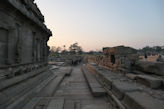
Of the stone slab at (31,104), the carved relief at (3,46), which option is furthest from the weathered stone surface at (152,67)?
the carved relief at (3,46)

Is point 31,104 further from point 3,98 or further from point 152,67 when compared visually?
point 152,67

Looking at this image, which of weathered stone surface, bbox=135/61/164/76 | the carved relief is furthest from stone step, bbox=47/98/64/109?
weathered stone surface, bbox=135/61/164/76

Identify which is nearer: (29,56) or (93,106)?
(93,106)

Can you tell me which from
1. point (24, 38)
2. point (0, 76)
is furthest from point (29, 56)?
point (0, 76)

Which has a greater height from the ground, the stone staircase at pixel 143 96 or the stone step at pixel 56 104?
the stone staircase at pixel 143 96

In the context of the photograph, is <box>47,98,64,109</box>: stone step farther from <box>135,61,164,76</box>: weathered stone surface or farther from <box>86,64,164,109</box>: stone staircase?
<box>135,61,164,76</box>: weathered stone surface

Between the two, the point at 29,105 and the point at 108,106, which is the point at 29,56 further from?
the point at 108,106

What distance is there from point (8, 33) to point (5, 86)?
1.64m

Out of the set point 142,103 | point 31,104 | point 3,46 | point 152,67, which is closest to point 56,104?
point 31,104

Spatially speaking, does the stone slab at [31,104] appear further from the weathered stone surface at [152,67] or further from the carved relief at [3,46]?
the weathered stone surface at [152,67]

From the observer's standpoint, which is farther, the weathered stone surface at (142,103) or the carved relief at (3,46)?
the carved relief at (3,46)

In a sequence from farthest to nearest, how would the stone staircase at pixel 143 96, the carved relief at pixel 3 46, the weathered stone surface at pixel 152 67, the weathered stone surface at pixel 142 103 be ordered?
the weathered stone surface at pixel 152 67, the carved relief at pixel 3 46, the stone staircase at pixel 143 96, the weathered stone surface at pixel 142 103

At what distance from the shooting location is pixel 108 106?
9.70 ft

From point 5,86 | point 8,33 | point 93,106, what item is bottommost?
point 93,106
